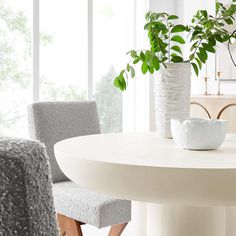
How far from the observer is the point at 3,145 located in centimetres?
33

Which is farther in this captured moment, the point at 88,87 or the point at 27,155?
the point at 88,87

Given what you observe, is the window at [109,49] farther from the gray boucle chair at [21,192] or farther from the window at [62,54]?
the gray boucle chair at [21,192]

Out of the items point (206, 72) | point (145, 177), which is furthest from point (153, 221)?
point (206, 72)

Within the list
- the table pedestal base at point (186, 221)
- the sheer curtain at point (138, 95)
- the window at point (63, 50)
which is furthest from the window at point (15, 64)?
the table pedestal base at point (186, 221)

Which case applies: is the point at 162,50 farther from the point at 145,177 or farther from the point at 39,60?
the point at 39,60

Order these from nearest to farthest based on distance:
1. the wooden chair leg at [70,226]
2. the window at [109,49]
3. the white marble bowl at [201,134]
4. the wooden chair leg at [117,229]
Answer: the white marble bowl at [201,134] < the wooden chair leg at [70,226] < the wooden chair leg at [117,229] < the window at [109,49]

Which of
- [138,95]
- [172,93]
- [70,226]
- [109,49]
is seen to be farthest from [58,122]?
[138,95]

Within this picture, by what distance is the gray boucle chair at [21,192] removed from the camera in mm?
310

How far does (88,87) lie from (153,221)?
302 centimetres

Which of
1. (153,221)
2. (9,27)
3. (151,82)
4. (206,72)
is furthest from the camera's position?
(151,82)

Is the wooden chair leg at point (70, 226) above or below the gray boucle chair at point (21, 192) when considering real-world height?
below

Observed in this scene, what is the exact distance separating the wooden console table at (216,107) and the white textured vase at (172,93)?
2152mm

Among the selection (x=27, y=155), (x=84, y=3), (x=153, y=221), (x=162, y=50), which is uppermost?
(x=84, y=3)

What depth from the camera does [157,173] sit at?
1192 mm
